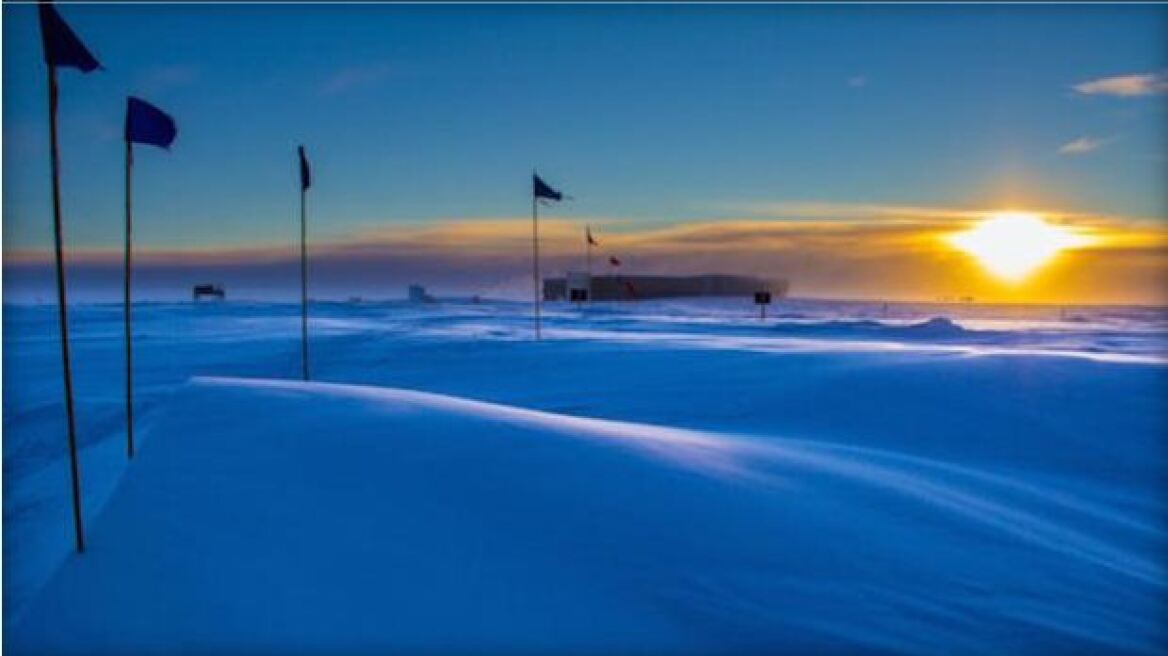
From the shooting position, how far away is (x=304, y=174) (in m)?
15.8

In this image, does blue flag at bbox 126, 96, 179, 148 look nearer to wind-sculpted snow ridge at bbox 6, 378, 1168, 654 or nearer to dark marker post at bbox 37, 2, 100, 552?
dark marker post at bbox 37, 2, 100, 552

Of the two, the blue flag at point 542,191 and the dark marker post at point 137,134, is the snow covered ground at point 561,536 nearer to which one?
the dark marker post at point 137,134

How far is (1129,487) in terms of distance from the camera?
31.6 ft

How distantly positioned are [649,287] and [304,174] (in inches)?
2757

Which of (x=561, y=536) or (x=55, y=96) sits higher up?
(x=55, y=96)

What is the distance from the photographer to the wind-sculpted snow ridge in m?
4.23

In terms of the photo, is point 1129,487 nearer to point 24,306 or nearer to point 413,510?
point 413,510

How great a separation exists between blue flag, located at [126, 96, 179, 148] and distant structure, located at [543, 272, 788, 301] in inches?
2236

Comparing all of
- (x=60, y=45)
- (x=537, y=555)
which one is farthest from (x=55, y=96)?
(x=537, y=555)

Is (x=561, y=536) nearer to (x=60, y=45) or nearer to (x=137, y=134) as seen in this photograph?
(x=60, y=45)

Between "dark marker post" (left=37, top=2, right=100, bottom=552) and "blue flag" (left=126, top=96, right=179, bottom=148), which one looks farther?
"blue flag" (left=126, top=96, right=179, bottom=148)

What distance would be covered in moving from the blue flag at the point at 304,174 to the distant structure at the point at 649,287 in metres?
48.5

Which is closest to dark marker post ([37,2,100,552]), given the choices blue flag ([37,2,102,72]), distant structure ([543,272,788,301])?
blue flag ([37,2,102,72])

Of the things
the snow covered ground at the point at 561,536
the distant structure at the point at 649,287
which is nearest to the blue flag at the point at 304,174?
the snow covered ground at the point at 561,536
